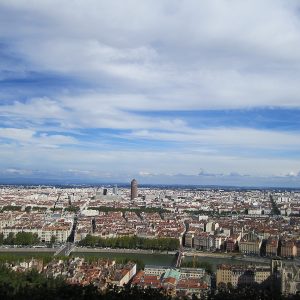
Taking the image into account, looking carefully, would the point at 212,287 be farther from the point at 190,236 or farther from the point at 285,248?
the point at 190,236

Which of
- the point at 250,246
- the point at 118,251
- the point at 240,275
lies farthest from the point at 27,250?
the point at 240,275

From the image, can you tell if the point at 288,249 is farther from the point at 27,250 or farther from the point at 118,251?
the point at 27,250

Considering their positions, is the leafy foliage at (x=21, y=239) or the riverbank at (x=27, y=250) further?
the leafy foliage at (x=21, y=239)

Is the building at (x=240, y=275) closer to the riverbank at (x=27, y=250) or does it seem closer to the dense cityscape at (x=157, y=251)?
the dense cityscape at (x=157, y=251)

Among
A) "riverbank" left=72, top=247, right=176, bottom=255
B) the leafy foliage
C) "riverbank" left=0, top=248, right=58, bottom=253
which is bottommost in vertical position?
"riverbank" left=0, top=248, right=58, bottom=253

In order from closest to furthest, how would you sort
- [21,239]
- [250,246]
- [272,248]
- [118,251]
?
1. [118,251]
2. [272,248]
3. [250,246]
4. [21,239]

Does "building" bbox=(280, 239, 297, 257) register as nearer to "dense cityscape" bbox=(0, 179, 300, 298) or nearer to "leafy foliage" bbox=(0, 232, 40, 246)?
"dense cityscape" bbox=(0, 179, 300, 298)

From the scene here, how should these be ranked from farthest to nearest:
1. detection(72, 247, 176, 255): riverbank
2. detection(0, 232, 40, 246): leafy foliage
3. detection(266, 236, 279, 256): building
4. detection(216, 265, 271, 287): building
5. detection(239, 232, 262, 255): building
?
detection(0, 232, 40, 246): leafy foliage
detection(239, 232, 262, 255): building
detection(266, 236, 279, 256): building
detection(72, 247, 176, 255): riverbank
detection(216, 265, 271, 287): building

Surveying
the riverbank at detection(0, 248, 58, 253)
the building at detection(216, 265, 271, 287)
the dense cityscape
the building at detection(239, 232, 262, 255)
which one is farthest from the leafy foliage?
the building at detection(216, 265, 271, 287)

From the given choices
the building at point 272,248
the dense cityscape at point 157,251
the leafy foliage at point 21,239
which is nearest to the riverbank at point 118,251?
the dense cityscape at point 157,251

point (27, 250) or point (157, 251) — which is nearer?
point (157, 251)

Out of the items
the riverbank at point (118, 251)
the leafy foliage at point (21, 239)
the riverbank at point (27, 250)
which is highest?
the leafy foliage at point (21, 239)

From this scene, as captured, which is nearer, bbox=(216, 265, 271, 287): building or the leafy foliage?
bbox=(216, 265, 271, 287): building
